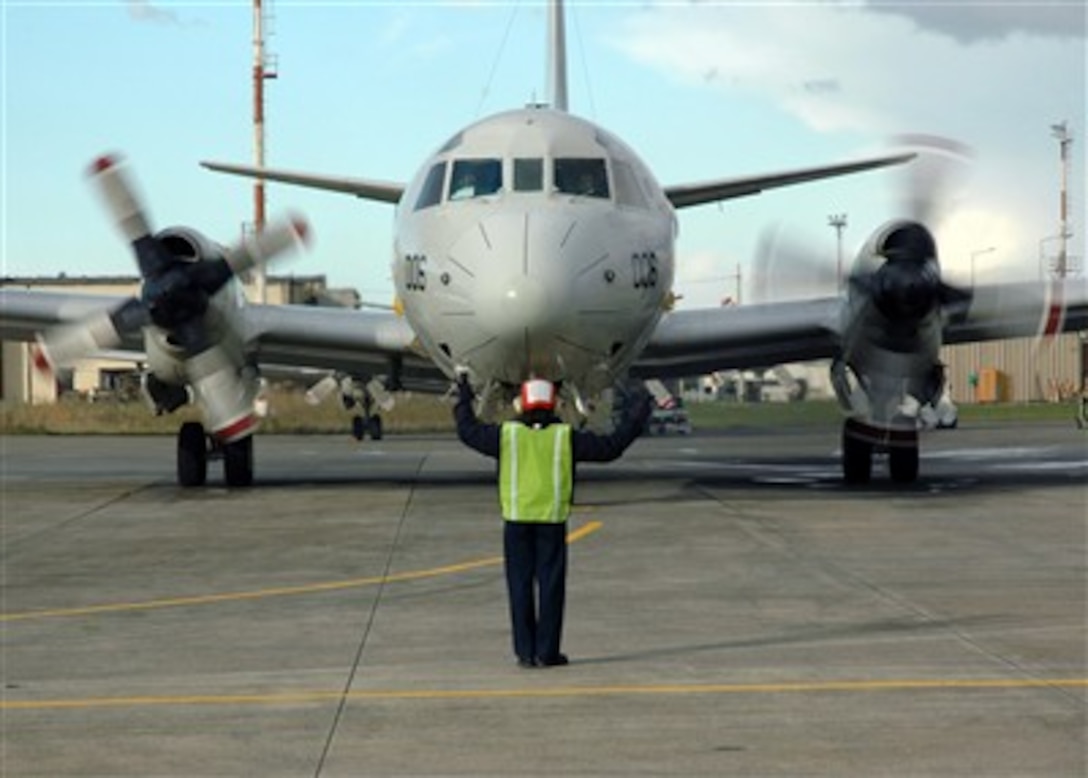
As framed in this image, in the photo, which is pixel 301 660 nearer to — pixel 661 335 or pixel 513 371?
pixel 513 371

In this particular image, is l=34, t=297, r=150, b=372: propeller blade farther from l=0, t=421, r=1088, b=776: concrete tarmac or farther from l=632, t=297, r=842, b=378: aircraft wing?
l=632, t=297, r=842, b=378: aircraft wing

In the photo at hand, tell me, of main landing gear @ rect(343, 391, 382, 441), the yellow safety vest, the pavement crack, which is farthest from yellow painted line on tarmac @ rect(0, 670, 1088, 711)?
main landing gear @ rect(343, 391, 382, 441)

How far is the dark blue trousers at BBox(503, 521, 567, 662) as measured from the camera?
8.69m

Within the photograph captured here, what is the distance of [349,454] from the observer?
34344mm

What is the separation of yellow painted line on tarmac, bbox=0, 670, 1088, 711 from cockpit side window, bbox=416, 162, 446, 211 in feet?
31.6

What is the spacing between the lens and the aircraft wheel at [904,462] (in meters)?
20.8

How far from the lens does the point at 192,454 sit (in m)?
21.8

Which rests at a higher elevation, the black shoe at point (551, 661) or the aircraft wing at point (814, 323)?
the aircraft wing at point (814, 323)

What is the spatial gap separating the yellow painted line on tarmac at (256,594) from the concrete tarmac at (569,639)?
5cm

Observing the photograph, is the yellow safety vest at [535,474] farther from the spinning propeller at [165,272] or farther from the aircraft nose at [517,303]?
the spinning propeller at [165,272]

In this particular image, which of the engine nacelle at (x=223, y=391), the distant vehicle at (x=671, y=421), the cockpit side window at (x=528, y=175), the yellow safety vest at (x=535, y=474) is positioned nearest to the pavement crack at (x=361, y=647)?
the yellow safety vest at (x=535, y=474)

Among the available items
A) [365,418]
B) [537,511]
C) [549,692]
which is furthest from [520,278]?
[365,418]

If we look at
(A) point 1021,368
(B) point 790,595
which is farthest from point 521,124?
(A) point 1021,368

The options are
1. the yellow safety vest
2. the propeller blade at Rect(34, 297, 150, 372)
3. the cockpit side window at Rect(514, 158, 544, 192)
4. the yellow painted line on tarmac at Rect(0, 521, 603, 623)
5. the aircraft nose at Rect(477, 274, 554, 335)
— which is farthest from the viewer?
the propeller blade at Rect(34, 297, 150, 372)
